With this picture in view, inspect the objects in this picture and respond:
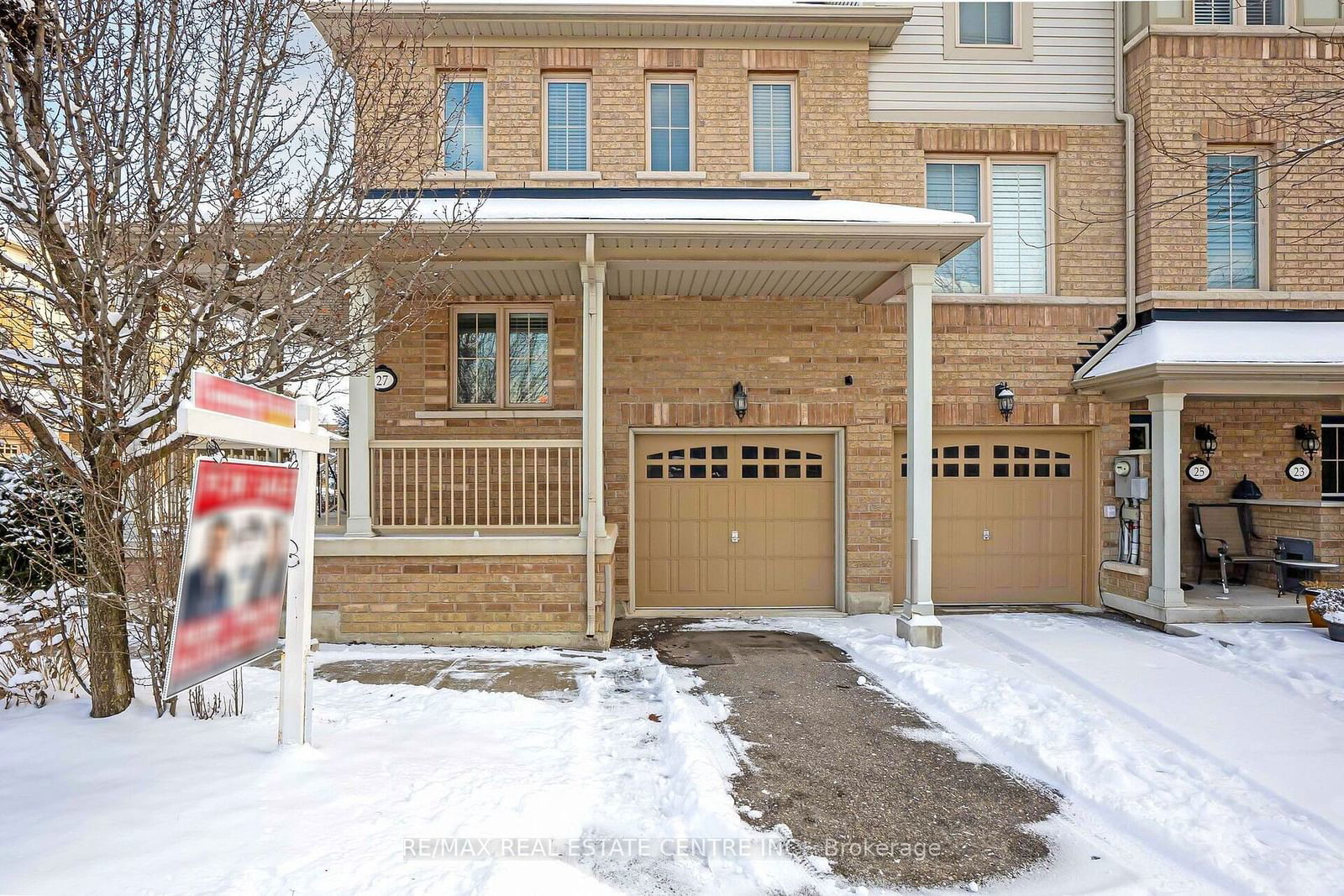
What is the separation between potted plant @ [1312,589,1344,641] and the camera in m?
6.38

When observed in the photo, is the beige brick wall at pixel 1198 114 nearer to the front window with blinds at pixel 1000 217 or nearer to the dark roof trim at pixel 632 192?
the front window with blinds at pixel 1000 217

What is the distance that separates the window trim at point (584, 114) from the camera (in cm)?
816

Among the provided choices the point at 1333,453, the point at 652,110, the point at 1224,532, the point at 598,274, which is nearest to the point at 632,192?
the point at 652,110

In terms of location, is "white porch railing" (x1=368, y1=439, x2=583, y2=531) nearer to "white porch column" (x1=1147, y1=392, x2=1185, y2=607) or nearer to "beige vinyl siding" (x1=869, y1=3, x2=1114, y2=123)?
"beige vinyl siding" (x1=869, y1=3, x2=1114, y2=123)

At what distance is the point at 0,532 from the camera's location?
19.5ft

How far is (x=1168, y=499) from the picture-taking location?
23.3 feet

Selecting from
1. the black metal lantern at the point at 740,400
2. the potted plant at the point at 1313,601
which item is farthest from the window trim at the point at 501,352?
the potted plant at the point at 1313,601

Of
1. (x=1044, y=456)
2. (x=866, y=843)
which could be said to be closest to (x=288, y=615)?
(x=866, y=843)

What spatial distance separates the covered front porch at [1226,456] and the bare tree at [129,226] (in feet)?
24.7

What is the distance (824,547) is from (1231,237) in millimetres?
5979

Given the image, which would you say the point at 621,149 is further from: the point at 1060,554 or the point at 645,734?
the point at 1060,554

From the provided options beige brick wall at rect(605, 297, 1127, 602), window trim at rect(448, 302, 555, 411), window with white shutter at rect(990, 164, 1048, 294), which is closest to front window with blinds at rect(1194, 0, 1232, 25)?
window with white shutter at rect(990, 164, 1048, 294)

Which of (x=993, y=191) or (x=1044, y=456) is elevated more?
(x=993, y=191)

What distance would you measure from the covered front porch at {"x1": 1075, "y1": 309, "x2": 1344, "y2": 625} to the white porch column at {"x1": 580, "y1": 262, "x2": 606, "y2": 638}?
212 inches
